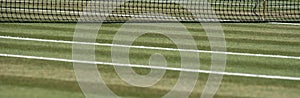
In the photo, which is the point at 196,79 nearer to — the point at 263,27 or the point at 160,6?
the point at 263,27

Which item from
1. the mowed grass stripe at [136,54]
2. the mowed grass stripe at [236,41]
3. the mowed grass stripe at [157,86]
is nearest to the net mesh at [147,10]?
the mowed grass stripe at [236,41]

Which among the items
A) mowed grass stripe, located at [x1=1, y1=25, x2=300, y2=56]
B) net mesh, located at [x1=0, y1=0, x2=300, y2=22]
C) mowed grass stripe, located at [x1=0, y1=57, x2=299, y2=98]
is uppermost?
net mesh, located at [x1=0, y1=0, x2=300, y2=22]

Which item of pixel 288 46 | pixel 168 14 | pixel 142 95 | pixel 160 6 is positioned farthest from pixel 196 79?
pixel 160 6

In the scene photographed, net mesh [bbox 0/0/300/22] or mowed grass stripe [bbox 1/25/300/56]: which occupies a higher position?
net mesh [bbox 0/0/300/22]

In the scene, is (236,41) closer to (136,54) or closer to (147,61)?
(136,54)

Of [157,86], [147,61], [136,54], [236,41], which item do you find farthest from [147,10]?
[157,86]

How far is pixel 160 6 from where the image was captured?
15211mm

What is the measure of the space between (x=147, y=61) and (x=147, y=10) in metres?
5.25

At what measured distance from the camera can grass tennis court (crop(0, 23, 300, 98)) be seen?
305 inches

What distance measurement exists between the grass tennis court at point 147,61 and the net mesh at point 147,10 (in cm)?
77

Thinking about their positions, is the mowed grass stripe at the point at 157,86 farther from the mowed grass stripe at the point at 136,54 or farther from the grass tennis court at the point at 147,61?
the mowed grass stripe at the point at 136,54

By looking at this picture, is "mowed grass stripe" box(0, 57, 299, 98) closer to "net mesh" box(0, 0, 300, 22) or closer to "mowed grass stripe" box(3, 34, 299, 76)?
"mowed grass stripe" box(3, 34, 299, 76)

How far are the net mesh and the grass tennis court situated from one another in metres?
0.77

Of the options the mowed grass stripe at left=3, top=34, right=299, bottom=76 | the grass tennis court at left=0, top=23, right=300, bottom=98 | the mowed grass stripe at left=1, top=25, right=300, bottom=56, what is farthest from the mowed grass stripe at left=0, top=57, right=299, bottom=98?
the mowed grass stripe at left=1, top=25, right=300, bottom=56
